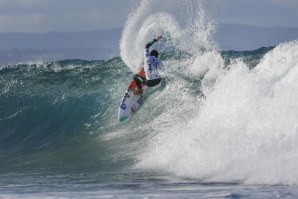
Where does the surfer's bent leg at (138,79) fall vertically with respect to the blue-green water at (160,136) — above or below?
above

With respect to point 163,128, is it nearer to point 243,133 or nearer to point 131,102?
point 131,102

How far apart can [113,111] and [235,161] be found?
845 cm

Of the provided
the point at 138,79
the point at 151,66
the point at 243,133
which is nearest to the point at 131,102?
the point at 138,79

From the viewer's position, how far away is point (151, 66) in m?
16.3

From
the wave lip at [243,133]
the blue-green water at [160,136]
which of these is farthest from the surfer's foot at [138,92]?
the wave lip at [243,133]

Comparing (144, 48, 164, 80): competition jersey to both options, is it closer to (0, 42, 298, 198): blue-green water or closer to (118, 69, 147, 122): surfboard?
(118, 69, 147, 122): surfboard

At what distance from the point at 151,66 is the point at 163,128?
1.69 metres

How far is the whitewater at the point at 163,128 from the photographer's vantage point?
1106 cm

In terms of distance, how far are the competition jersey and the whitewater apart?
131cm

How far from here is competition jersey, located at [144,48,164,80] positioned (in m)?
16.2

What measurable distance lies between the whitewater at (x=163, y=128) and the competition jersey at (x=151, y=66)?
4.29 feet

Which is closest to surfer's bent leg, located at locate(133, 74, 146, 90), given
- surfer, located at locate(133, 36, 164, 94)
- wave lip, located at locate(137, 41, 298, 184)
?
surfer, located at locate(133, 36, 164, 94)

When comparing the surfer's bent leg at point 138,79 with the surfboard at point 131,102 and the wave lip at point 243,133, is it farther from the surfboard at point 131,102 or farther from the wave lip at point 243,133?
the wave lip at point 243,133

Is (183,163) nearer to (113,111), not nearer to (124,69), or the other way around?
(113,111)
